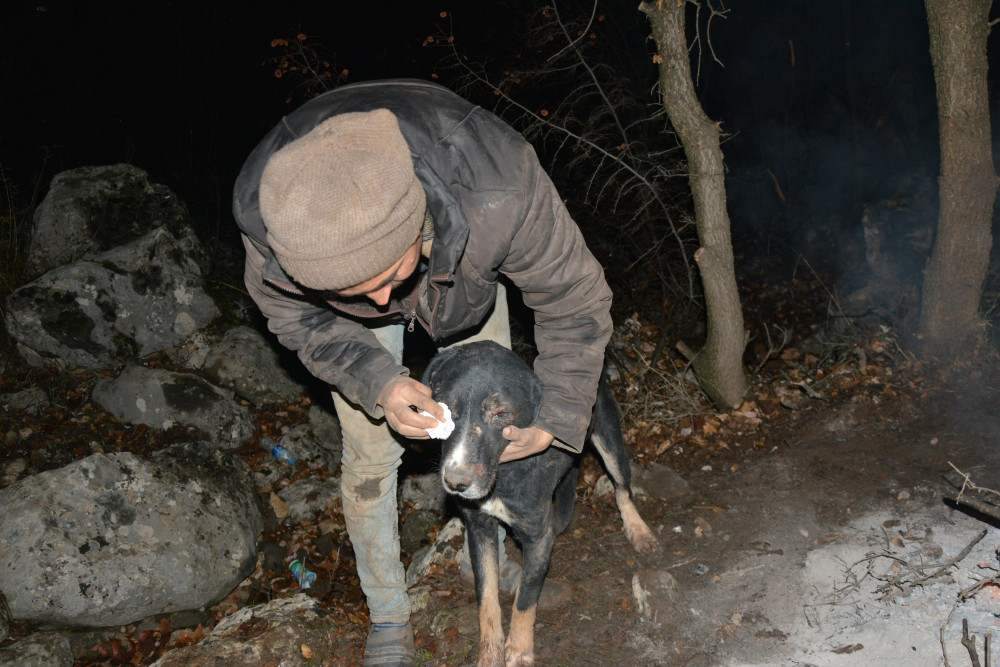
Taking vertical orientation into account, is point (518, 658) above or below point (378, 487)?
below

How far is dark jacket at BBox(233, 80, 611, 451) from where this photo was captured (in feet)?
7.64

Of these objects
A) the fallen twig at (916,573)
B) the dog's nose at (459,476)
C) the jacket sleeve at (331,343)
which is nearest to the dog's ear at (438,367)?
the jacket sleeve at (331,343)

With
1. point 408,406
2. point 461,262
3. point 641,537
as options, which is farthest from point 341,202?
point 641,537

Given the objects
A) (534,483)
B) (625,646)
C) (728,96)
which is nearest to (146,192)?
(534,483)

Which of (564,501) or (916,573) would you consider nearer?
(916,573)

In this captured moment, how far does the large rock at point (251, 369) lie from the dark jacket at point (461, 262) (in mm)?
3982

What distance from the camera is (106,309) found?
6.56m

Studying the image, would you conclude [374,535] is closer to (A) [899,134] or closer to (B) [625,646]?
(B) [625,646]

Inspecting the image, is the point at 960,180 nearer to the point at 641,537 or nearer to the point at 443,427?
the point at 641,537

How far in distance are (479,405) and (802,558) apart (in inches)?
83.2

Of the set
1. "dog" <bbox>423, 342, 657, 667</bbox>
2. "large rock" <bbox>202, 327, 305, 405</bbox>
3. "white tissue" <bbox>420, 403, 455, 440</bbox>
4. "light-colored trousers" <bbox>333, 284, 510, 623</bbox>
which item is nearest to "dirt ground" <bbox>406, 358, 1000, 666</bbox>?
"dog" <bbox>423, 342, 657, 667</bbox>

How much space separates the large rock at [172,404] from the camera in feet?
19.7

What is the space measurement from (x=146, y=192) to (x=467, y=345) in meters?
6.11

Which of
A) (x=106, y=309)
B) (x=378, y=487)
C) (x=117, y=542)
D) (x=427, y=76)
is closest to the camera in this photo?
(x=378, y=487)
